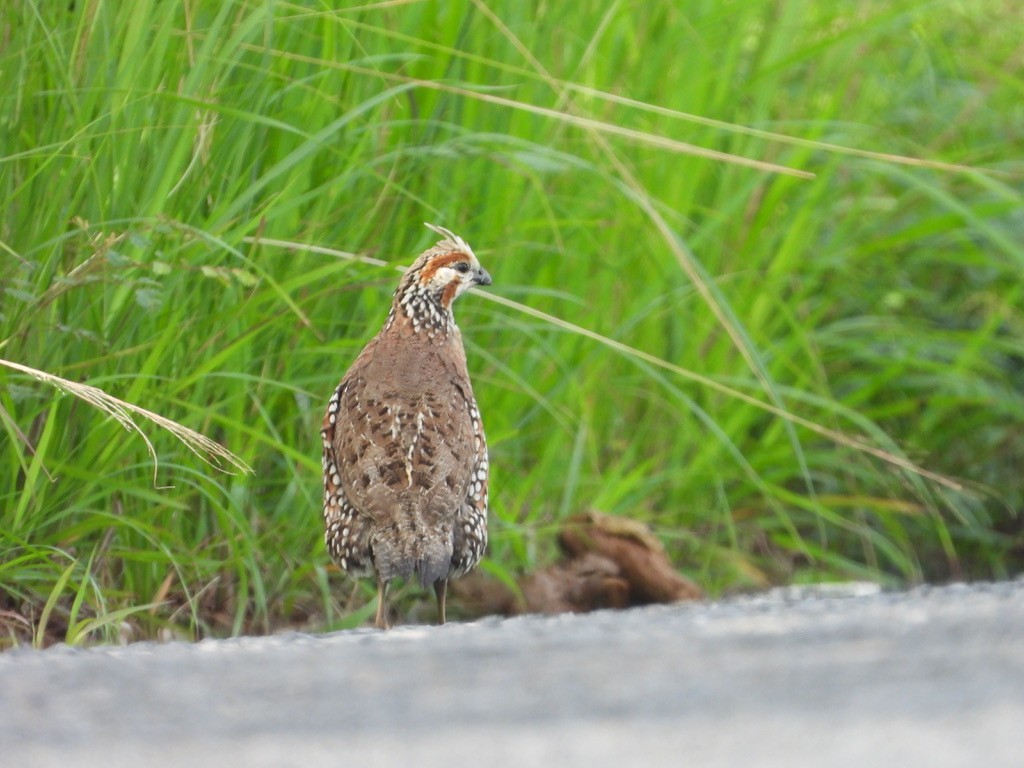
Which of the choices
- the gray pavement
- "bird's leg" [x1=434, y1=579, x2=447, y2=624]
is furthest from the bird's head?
the gray pavement

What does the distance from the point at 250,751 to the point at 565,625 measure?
1.32m

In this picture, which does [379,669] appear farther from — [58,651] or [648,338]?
[648,338]

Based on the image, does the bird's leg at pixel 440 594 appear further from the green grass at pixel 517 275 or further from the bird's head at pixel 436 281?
the bird's head at pixel 436 281

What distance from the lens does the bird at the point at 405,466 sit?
4145 millimetres

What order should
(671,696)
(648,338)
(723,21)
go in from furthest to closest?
(723,21)
(648,338)
(671,696)

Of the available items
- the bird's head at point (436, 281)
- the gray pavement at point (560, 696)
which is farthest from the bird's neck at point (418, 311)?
the gray pavement at point (560, 696)

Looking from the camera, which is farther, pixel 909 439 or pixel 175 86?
pixel 909 439

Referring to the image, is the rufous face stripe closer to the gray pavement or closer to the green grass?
the green grass

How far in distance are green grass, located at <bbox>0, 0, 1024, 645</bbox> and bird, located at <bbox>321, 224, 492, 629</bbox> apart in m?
0.17

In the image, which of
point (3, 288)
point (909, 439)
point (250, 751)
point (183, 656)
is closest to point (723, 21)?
point (909, 439)

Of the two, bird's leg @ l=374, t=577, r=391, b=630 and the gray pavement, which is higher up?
the gray pavement

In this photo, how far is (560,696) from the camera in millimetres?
2510

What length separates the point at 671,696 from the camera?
247cm

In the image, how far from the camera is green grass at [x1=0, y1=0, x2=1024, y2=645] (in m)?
4.18
